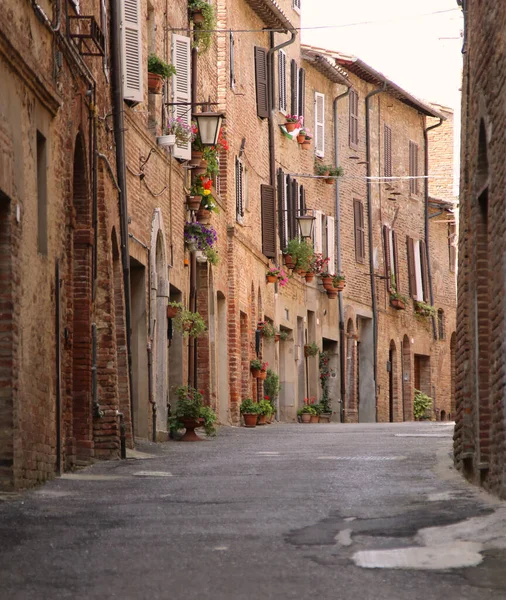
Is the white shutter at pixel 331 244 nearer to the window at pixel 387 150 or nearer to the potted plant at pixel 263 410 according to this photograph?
the window at pixel 387 150

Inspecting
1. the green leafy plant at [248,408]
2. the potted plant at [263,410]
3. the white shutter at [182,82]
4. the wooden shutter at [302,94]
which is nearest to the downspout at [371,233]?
the wooden shutter at [302,94]

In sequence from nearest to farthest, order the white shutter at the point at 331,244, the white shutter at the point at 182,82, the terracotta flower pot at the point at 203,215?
the white shutter at the point at 182,82, the terracotta flower pot at the point at 203,215, the white shutter at the point at 331,244

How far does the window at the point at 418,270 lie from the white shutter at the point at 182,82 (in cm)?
1907

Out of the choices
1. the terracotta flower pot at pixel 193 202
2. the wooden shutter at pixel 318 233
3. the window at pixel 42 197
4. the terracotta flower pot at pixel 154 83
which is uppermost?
the terracotta flower pot at pixel 154 83

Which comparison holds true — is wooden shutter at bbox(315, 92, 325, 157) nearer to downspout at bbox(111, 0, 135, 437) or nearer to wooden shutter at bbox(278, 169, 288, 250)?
wooden shutter at bbox(278, 169, 288, 250)

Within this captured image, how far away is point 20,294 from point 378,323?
26.7 metres

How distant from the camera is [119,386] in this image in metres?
16.3

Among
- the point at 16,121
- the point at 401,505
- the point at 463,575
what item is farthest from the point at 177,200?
the point at 463,575

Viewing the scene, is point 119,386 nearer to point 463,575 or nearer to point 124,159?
point 124,159

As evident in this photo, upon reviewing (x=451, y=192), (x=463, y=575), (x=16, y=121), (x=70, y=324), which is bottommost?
(x=463, y=575)

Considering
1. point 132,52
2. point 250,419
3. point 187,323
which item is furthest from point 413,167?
point 132,52

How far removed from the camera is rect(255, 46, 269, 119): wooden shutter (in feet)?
97.6

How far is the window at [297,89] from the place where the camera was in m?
32.7

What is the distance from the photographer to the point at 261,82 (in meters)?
29.9
